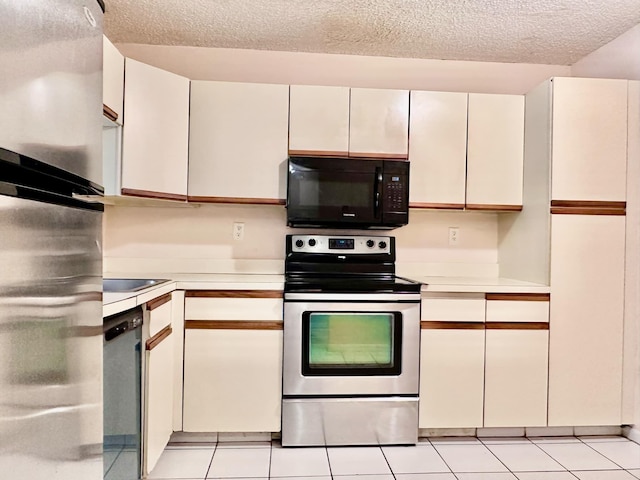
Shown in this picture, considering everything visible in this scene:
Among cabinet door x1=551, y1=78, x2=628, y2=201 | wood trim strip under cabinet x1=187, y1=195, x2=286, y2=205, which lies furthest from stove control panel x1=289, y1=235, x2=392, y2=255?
cabinet door x1=551, y1=78, x2=628, y2=201

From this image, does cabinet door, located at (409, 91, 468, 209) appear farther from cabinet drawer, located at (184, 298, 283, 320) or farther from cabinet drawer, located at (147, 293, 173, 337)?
cabinet drawer, located at (147, 293, 173, 337)

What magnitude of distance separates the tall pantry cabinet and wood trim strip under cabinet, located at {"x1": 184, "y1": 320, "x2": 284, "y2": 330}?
1501 millimetres

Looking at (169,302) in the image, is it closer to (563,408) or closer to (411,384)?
(411,384)

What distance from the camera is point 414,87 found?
283 cm

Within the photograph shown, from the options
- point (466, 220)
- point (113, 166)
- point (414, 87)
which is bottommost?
point (466, 220)

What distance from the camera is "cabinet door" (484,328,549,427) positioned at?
228 cm

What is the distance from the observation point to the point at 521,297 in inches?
90.1

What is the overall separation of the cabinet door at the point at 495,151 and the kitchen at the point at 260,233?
0.92 feet

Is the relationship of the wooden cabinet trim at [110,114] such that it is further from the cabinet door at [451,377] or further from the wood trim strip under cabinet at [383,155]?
the cabinet door at [451,377]

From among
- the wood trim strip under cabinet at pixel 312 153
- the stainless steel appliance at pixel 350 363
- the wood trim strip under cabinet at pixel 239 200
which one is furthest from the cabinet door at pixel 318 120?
the stainless steel appliance at pixel 350 363

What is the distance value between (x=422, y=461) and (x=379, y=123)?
5.99 feet

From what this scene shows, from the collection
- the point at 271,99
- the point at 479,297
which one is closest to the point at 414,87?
the point at 271,99

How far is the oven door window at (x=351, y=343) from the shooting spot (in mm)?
2182

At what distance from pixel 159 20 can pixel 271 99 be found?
755mm
